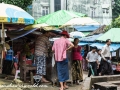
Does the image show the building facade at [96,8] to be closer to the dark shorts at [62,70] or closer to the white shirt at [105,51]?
the white shirt at [105,51]

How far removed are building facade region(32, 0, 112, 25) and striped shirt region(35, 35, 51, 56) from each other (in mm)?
23749

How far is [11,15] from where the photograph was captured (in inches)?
315

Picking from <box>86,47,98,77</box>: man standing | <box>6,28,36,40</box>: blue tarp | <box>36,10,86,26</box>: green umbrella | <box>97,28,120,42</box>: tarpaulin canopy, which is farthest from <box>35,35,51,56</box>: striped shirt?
<box>97,28,120,42</box>: tarpaulin canopy

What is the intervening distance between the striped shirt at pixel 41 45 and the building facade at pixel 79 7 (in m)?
23.7

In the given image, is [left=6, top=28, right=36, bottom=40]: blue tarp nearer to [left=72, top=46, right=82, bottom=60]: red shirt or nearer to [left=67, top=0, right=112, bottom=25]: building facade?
[left=72, top=46, right=82, bottom=60]: red shirt

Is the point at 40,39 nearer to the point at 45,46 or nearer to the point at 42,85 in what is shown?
the point at 45,46

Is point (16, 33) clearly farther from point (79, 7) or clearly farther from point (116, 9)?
point (116, 9)

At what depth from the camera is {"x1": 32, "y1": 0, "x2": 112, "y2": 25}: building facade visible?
32188mm

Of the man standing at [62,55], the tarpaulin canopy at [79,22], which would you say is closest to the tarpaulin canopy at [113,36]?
the tarpaulin canopy at [79,22]

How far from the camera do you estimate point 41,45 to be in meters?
8.30

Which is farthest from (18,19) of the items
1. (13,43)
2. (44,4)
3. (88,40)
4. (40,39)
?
(44,4)

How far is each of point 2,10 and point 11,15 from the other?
30 cm

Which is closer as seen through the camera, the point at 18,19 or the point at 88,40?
the point at 18,19

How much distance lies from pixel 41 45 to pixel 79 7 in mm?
25261
